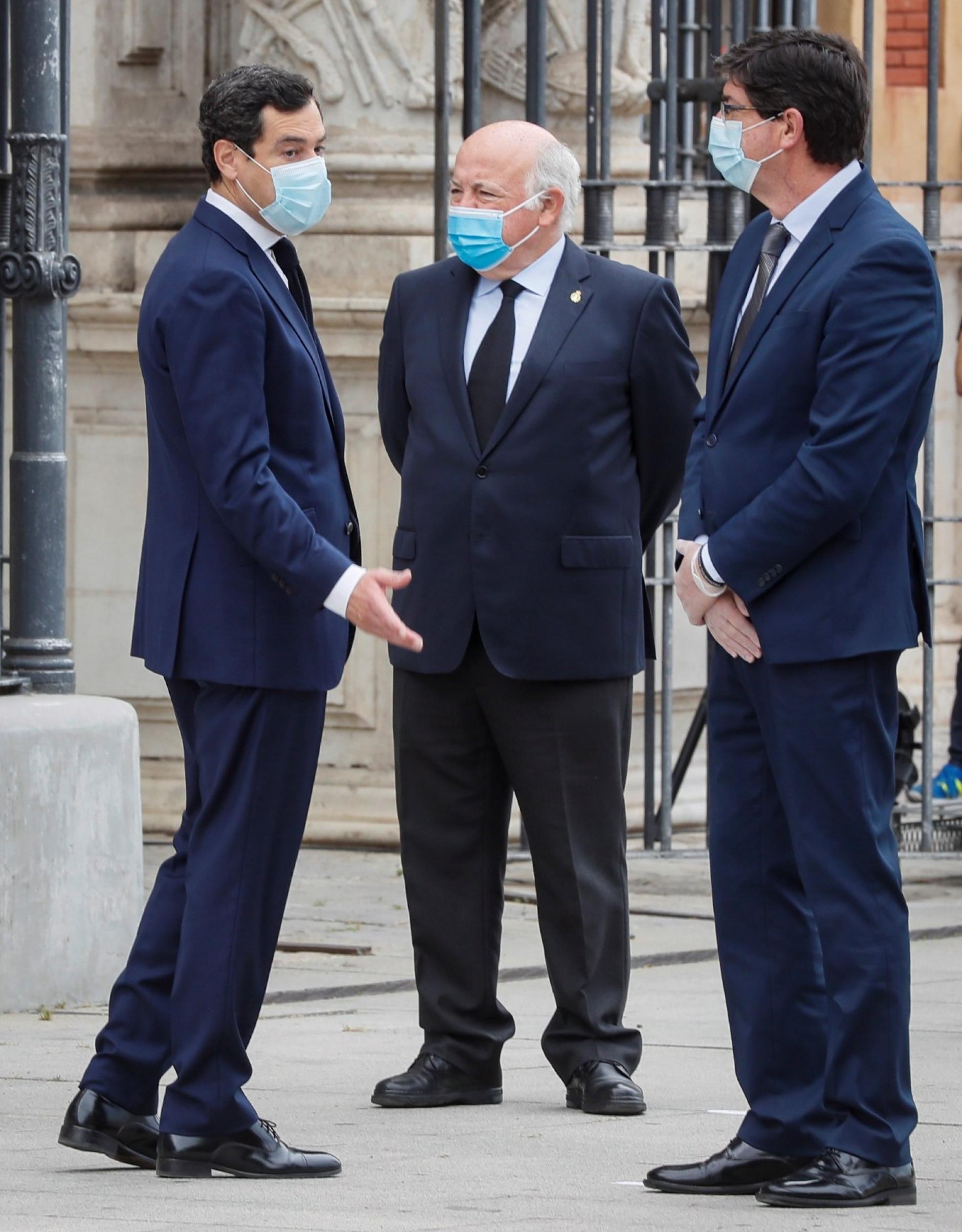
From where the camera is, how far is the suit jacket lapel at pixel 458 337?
5527mm

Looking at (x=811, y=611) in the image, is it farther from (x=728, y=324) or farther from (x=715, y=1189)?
(x=715, y=1189)

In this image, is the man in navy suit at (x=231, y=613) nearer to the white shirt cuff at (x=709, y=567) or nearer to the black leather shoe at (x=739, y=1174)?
the white shirt cuff at (x=709, y=567)

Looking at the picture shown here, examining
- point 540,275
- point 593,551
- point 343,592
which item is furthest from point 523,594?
point 343,592

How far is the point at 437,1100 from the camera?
216 inches

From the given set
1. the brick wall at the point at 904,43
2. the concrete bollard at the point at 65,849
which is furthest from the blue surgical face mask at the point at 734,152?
the brick wall at the point at 904,43

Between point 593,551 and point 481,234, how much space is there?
66 cm

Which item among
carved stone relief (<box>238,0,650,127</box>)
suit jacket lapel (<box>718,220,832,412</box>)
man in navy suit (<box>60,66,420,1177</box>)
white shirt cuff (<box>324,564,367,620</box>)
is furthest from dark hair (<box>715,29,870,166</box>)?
carved stone relief (<box>238,0,650,127</box>)

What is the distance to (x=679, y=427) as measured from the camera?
5648 mm

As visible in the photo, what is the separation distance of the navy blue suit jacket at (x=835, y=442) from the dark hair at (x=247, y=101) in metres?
0.89

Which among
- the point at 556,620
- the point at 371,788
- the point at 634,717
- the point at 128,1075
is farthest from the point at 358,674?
the point at 128,1075

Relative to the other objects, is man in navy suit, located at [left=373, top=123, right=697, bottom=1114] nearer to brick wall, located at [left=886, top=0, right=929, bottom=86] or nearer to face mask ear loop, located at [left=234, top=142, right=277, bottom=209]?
face mask ear loop, located at [left=234, top=142, right=277, bottom=209]

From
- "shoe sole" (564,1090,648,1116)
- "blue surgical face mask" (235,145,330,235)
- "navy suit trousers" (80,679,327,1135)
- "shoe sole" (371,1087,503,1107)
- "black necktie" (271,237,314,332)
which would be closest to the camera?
"navy suit trousers" (80,679,327,1135)

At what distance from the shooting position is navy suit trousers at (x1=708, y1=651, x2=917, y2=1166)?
4.40 metres

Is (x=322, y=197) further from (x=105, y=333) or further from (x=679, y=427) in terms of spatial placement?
(x=105, y=333)
